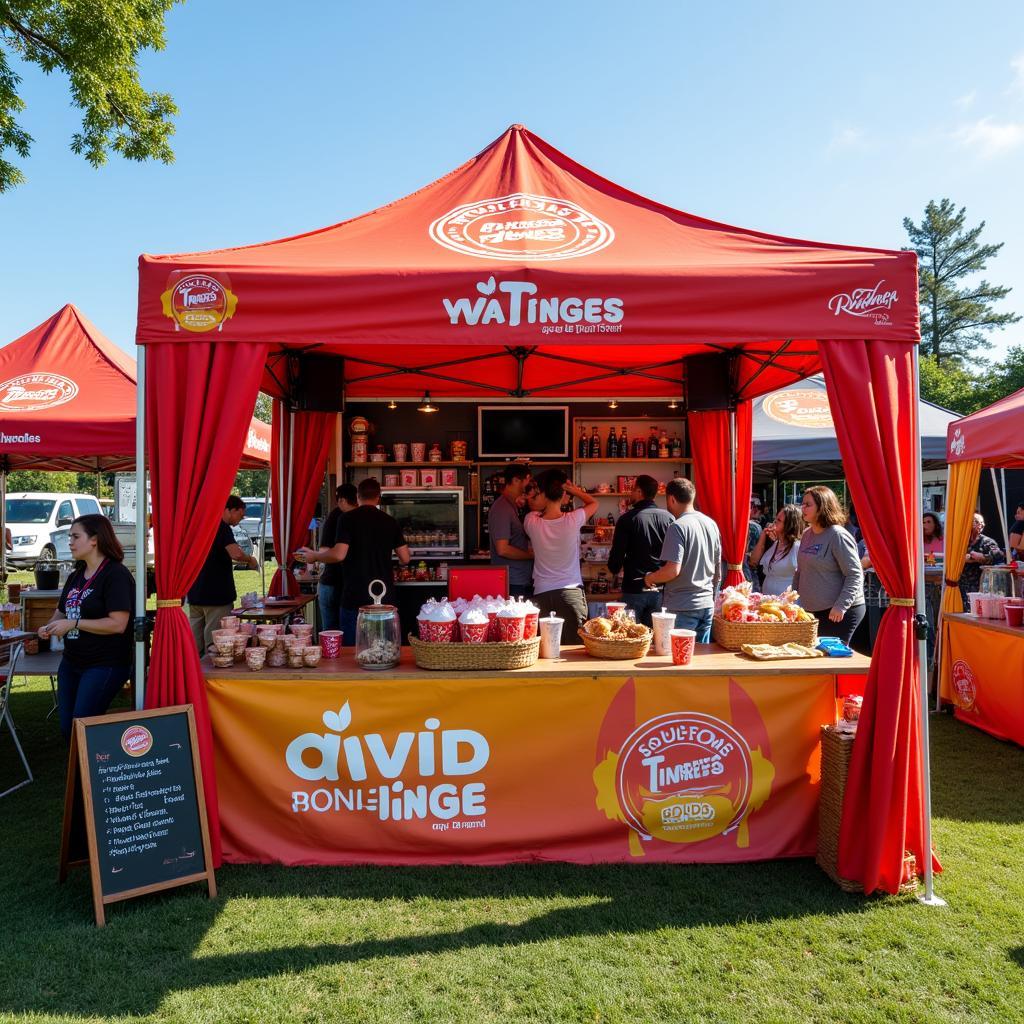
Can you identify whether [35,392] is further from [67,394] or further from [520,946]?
[520,946]

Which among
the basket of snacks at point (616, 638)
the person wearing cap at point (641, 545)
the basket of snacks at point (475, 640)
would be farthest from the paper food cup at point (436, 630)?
the person wearing cap at point (641, 545)

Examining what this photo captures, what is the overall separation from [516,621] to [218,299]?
199cm

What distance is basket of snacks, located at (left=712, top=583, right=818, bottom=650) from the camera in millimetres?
3705

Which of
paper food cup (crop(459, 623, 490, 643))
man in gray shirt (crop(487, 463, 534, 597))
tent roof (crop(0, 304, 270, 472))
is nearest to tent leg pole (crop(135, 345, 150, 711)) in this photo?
paper food cup (crop(459, 623, 490, 643))

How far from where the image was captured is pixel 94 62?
7.17 meters

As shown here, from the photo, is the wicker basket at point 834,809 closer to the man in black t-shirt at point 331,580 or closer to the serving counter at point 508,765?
the serving counter at point 508,765

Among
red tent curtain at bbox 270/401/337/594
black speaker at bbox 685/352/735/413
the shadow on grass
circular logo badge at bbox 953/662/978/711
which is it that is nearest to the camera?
the shadow on grass

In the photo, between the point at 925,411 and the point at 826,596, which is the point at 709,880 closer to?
the point at 826,596

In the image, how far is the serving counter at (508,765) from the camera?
3.33 meters

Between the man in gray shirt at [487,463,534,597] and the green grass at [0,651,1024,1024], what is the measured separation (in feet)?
9.68

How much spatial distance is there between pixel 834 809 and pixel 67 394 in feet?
20.1

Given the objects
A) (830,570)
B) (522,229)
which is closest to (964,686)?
(830,570)

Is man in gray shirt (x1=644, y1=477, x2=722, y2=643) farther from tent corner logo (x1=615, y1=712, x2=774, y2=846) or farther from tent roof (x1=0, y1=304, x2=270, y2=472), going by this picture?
tent roof (x1=0, y1=304, x2=270, y2=472)

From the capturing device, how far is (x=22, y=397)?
571cm
